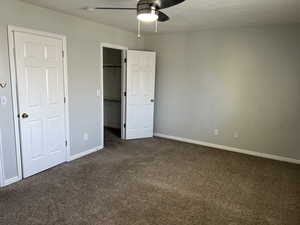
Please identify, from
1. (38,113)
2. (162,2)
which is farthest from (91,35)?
(162,2)

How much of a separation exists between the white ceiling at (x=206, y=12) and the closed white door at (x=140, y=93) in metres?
0.90

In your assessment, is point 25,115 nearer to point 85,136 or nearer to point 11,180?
point 11,180

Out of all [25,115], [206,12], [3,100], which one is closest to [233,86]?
[206,12]

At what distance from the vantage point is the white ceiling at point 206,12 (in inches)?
113

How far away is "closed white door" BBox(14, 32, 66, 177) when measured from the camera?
3.06 m

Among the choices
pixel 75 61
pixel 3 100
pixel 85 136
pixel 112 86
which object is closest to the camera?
pixel 3 100

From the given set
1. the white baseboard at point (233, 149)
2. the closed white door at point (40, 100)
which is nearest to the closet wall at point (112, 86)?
the white baseboard at point (233, 149)

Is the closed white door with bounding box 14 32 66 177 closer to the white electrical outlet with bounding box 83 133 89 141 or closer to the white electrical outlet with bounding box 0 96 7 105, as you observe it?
the white electrical outlet with bounding box 0 96 7 105

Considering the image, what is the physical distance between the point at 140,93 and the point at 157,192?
2.73m

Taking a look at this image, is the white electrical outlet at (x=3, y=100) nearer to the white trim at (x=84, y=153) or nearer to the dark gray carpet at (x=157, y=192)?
the dark gray carpet at (x=157, y=192)

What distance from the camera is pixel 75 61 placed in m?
3.81

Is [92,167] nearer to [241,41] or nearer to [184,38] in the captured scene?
[184,38]

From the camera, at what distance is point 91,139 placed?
14.4 ft

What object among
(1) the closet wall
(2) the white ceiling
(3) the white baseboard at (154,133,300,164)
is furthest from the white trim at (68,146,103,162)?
(2) the white ceiling
